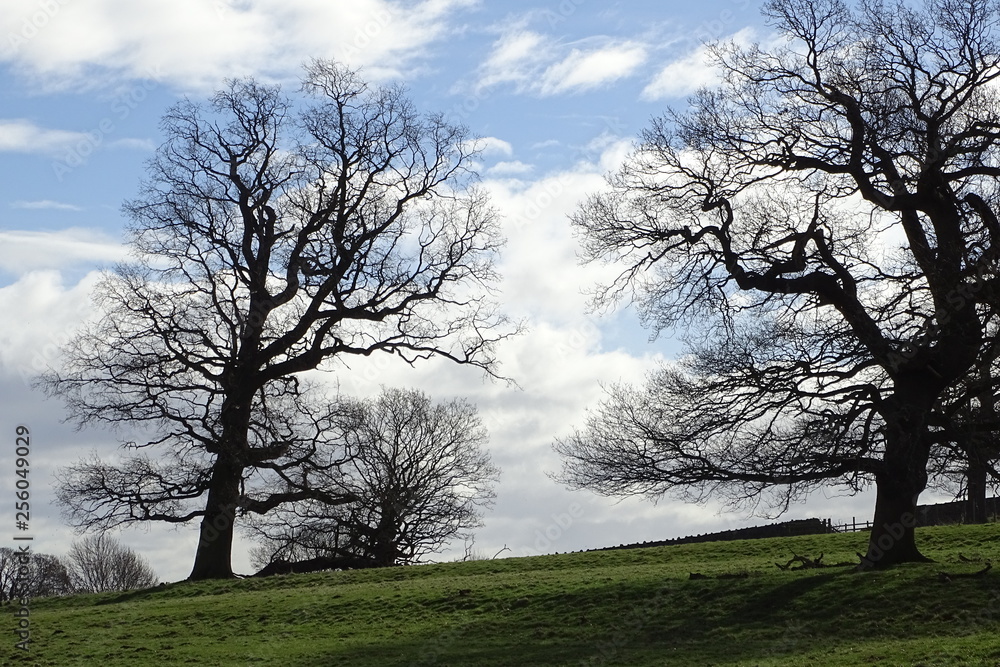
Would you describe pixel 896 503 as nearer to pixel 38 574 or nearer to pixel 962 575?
pixel 962 575

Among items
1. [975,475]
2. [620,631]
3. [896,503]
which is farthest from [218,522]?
[975,475]

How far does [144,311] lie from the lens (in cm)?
3259

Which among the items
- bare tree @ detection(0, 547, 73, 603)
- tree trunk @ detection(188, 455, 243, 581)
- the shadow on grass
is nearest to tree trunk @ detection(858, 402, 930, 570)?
the shadow on grass

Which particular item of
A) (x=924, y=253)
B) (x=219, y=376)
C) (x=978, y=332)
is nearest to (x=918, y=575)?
(x=978, y=332)

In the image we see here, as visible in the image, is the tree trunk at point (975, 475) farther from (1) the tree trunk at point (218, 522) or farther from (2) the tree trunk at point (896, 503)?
(1) the tree trunk at point (218, 522)

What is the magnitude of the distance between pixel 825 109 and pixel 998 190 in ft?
13.2

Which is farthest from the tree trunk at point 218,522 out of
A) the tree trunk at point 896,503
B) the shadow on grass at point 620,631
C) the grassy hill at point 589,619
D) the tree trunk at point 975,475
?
the tree trunk at point 975,475

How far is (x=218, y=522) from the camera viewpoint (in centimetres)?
3288

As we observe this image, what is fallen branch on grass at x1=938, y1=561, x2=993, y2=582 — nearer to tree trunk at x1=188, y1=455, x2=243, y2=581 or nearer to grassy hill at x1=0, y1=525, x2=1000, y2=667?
grassy hill at x1=0, y1=525, x2=1000, y2=667

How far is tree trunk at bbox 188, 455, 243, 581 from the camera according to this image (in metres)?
32.8

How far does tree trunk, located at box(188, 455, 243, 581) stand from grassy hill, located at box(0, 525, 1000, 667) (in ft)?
15.5

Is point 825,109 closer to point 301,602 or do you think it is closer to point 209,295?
point 301,602

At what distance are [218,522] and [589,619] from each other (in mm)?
15508

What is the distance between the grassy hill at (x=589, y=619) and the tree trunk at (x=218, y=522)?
15.5 feet
